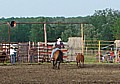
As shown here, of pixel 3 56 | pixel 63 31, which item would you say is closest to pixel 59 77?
pixel 3 56

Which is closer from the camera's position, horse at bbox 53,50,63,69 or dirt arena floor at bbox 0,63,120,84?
dirt arena floor at bbox 0,63,120,84

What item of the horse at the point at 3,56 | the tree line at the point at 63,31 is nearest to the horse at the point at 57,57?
the horse at the point at 3,56

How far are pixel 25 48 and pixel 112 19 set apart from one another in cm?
5703

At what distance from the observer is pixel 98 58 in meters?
34.8

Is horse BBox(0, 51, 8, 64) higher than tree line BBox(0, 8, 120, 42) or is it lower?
lower

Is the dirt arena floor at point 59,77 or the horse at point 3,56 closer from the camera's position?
the dirt arena floor at point 59,77

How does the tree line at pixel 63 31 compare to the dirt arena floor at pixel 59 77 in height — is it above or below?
above

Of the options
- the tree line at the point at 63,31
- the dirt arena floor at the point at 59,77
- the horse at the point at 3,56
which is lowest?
the dirt arena floor at the point at 59,77

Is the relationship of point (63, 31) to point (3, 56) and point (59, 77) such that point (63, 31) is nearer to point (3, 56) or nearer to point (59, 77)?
point (3, 56)

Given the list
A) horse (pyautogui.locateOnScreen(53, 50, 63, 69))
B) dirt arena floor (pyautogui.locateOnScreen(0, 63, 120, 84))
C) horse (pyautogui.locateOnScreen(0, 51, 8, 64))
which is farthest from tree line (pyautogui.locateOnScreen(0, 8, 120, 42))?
dirt arena floor (pyautogui.locateOnScreen(0, 63, 120, 84))

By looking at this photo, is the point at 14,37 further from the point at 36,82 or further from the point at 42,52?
the point at 36,82

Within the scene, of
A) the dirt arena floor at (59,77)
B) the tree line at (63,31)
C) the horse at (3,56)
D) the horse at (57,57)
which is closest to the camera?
the dirt arena floor at (59,77)

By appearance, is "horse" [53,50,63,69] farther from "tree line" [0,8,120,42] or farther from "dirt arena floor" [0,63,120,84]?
"tree line" [0,8,120,42]

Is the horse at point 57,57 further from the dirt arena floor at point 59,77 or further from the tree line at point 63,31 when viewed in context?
the tree line at point 63,31
